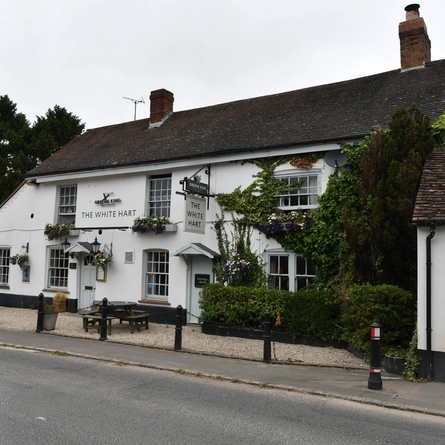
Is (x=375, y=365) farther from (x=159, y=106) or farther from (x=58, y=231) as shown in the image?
(x=159, y=106)

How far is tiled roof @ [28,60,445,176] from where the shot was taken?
13125 mm

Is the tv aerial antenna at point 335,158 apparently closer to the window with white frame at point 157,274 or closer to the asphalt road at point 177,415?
the window with white frame at point 157,274

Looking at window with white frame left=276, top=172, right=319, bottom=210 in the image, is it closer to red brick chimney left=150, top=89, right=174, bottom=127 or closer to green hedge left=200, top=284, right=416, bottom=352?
green hedge left=200, top=284, right=416, bottom=352

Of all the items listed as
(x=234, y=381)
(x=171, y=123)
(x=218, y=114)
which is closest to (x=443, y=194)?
(x=234, y=381)

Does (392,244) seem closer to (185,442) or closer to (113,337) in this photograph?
(185,442)

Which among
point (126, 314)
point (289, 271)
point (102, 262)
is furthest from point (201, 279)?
point (102, 262)

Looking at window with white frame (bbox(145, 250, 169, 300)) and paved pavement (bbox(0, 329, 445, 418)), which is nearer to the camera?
paved pavement (bbox(0, 329, 445, 418))

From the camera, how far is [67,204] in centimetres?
1797

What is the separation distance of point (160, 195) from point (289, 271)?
18.2 ft

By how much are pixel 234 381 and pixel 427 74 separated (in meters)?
12.0

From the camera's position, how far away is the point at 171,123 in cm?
1905

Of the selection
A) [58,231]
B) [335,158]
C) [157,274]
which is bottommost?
[157,274]

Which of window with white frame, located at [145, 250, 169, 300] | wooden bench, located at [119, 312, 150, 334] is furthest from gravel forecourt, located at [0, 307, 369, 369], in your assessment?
window with white frame, located at [145, 250, 169, 300]

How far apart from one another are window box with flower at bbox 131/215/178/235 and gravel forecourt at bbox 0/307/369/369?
10.1ft
